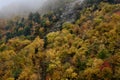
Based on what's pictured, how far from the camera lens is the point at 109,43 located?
384 ft

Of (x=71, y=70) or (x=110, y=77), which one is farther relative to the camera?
(x=71, y=70)

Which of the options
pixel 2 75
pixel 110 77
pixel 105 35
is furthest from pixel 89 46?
pixel 2 75

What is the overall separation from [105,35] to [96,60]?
21575 mm

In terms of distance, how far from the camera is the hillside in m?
108

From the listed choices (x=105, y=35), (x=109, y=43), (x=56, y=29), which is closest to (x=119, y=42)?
(x=109, y=43)

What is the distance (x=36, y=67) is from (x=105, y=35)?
97.6 ft

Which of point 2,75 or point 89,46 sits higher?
point 89,46

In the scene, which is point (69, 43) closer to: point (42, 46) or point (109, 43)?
point (42, 46)

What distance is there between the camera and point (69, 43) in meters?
142

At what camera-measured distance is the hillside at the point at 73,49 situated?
355 ft

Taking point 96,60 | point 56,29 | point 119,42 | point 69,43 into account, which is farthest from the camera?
point 56,29

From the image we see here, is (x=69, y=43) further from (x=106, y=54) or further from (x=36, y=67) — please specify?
(x=106, y=54)

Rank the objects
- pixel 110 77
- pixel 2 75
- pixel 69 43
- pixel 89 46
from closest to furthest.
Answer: pixel 110 77 < pixel 89 46 < pixel 2 75 < pixel 69 43

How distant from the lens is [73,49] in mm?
130250
